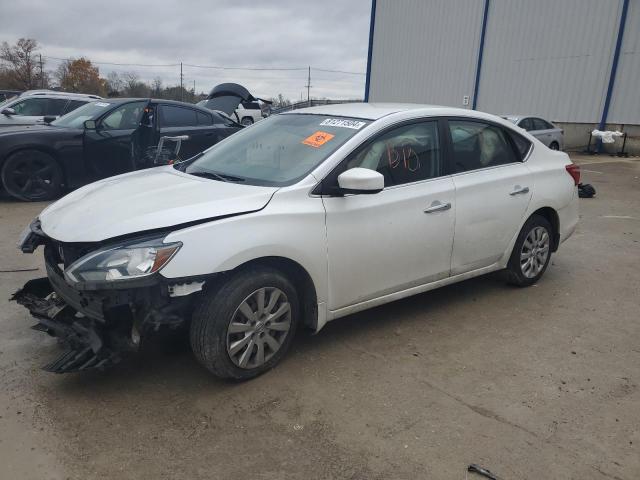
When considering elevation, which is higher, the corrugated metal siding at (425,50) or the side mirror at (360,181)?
the corrugated metal siding at (425,50)

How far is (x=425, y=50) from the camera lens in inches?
985

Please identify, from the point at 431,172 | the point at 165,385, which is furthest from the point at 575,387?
the point at 165,385

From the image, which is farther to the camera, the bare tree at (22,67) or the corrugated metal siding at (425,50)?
the bare tree at (22,67)

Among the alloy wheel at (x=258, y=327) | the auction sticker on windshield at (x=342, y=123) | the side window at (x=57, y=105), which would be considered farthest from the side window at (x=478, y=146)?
the side window at (x=57, y=105)

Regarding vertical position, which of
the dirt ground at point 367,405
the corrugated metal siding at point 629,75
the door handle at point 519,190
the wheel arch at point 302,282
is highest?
the corrugated metal siding at point 629,75

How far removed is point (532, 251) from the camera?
4.73 meters

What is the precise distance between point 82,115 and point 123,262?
673 centimetres

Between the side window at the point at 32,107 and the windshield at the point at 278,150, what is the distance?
9.86 m

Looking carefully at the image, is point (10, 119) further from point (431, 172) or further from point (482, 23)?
point (482, 23)

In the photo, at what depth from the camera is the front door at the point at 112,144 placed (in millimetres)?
7984

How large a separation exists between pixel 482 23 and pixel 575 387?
73.2ft

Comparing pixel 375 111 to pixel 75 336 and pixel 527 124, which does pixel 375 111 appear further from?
pixel 527 124

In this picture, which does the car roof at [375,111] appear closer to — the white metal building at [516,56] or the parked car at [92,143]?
the parked car at [92,143]

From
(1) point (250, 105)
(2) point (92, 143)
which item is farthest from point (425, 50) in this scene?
(2) point (92, 143)
